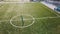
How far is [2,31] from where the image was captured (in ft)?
7.95

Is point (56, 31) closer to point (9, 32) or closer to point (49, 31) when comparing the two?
point (49, 31)

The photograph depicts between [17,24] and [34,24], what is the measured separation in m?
0.40

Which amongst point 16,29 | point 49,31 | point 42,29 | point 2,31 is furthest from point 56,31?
point 2,31

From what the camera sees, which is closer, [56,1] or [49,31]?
[49,31]

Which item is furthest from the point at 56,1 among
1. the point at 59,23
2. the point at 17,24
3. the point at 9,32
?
the point at 9,32

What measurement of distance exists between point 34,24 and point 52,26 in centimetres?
42

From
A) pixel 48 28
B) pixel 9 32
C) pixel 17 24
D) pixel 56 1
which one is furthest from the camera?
pixel 56 1

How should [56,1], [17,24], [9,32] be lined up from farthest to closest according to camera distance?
[56,1] < [17,24] < [9,32]

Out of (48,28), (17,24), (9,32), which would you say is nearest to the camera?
(9,32)

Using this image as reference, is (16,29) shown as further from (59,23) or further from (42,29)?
(59,23)

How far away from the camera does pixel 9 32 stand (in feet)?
7.78

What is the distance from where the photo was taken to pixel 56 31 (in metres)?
2.40

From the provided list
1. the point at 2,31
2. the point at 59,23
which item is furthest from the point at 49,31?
the point at 2,31

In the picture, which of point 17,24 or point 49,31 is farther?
point 17,24
